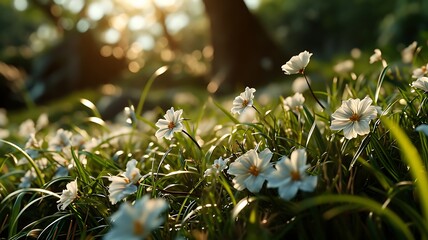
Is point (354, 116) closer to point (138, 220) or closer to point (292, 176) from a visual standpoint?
point (292, 176)

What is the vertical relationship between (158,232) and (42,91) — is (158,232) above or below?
below

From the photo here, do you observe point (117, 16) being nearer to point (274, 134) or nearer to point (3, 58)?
point (3, 58)

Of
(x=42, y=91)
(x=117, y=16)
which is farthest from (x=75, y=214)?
(x=117, y=16)

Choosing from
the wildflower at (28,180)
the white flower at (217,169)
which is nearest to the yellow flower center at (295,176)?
the white flower at (217,169)

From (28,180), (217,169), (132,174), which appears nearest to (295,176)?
(217,169)

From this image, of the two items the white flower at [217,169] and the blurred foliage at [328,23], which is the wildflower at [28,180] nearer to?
the white flower at [217,169]

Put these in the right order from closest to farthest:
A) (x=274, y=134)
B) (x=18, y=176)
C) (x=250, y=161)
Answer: (x=250, y=161), (x=274, y=134), (x=18, y=176)
